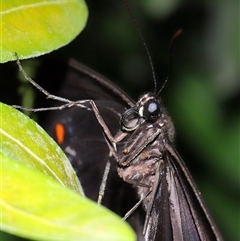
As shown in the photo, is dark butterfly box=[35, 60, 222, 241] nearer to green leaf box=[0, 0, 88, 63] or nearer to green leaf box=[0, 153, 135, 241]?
green leaf box=[0, 0, 88, 63]

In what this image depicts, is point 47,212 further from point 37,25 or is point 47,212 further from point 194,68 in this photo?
point 194,68

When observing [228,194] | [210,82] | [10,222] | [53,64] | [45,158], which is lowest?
[10,222]

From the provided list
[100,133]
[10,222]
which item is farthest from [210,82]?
[10,222]

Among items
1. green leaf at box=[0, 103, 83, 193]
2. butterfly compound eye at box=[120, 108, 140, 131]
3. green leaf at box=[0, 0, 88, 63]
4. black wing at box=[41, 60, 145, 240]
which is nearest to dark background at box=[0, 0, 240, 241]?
black wing at box=[41, 60, 145, 240]

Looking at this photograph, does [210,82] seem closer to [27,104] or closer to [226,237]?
[226,237]

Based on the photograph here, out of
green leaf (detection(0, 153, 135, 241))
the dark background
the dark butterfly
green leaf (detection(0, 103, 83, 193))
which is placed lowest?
green leaf (detection(0, 153, 135, 241))
